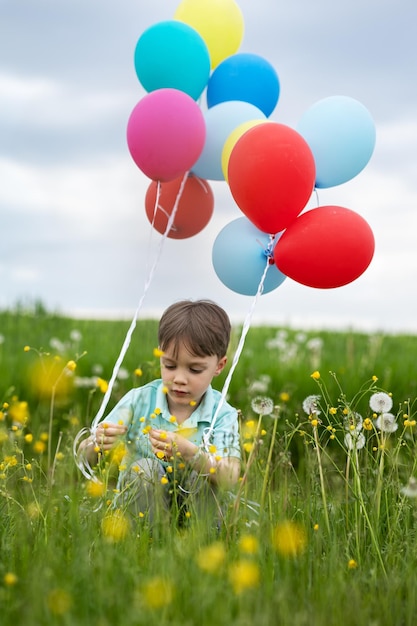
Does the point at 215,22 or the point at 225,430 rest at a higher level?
the point at 215,22

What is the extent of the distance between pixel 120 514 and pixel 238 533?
0.40 m

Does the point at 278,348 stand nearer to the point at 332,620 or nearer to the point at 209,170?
the point at 209,170

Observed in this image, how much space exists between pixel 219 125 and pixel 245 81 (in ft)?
0.87

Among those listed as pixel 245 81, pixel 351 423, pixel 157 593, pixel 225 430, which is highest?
pixel 245 81

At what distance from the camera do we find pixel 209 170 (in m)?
3.39

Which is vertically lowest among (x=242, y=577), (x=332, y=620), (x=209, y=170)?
(x=332, y=620)

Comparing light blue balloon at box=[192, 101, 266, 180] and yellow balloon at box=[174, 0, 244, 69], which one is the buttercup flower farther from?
yellow balloon at box=[174, 0, 244, 69]

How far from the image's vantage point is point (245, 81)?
3309 millimetres

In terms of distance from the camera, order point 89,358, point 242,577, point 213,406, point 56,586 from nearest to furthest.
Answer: point 242,577 → point 56,586 → point 213,406 → point 89,358

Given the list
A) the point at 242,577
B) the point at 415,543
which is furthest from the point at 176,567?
the point at 415,543

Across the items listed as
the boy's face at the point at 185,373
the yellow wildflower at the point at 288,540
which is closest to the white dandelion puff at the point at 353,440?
the yellow wildflower at the point at 288,540

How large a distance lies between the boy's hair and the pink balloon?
0.59 metres

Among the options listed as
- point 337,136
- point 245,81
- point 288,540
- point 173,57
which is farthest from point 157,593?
point 245,81

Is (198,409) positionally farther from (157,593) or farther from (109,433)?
(157,593)
